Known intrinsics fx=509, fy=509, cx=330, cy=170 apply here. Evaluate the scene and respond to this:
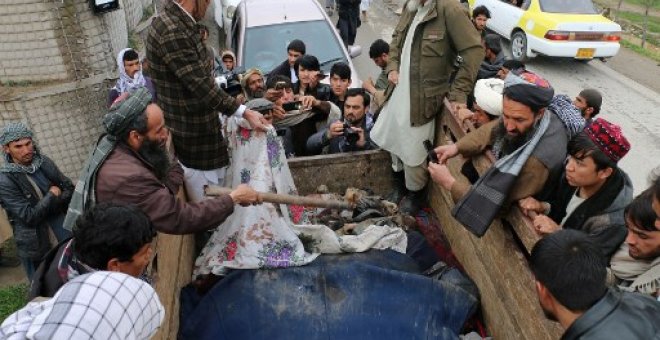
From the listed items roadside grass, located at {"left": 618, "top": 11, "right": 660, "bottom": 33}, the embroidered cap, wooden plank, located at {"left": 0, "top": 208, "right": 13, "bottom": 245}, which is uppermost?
the embroidered cap

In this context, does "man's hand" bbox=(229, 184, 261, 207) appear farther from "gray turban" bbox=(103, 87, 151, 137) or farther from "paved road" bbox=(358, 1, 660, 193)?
"paved road" bbox=(358, 1, 660, 193)

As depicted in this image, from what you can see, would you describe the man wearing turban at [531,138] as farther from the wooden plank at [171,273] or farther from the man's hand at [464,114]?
the wooden plank at [171,273]

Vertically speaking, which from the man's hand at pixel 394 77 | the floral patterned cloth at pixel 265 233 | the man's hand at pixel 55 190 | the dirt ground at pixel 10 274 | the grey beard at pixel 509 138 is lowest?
the dirt ground at pixel 10 274

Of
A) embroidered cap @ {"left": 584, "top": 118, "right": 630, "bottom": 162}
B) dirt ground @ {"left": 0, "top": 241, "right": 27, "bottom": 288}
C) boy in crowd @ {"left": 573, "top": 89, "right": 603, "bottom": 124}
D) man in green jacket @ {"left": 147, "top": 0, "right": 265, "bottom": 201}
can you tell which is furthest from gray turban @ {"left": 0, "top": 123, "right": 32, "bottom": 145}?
boy in crowd @ {"left": 573, "top": 89, "right": 603, "bottom": 124}

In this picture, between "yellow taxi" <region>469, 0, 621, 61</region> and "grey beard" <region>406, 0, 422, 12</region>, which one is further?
"yellow taxi" <region>469, 0, 621, 61</region>

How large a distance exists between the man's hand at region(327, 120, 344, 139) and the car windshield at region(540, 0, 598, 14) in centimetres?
752

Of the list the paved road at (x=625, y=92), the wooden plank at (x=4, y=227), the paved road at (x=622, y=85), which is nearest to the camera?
the wooden plank at (x=4, y=227)

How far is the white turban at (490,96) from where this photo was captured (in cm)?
303

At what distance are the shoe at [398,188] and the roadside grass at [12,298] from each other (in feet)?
10.5

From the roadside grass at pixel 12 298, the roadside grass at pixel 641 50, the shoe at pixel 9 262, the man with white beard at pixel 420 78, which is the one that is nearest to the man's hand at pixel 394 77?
the man with white beard at pixel 420 78

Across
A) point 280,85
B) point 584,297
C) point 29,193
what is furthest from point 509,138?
point 29,193

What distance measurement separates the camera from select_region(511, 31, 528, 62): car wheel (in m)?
10.2

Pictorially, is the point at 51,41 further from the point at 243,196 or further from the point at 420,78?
the point at 420,78

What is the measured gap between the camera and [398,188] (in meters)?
4.23
